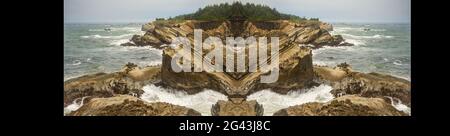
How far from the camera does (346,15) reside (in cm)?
1241

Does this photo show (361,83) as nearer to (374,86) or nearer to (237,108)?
(374,86)

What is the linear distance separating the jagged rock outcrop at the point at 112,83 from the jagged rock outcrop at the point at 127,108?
21cm

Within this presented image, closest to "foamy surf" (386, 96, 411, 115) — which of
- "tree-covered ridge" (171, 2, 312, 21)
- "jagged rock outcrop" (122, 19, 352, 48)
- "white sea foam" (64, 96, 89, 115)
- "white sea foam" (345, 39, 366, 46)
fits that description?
"white sea foam" (345, 39, 366, 46)

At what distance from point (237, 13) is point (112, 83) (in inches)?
122

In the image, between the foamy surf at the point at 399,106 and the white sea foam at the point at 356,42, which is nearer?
the foamy surf at the point at 399,106

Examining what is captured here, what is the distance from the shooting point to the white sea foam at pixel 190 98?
1202 cm

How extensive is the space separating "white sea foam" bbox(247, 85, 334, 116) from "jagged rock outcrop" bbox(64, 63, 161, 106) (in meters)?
2.27

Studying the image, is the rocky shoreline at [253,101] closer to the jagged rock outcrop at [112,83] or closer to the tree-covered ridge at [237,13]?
the jagged rock outcrop at [112,83]

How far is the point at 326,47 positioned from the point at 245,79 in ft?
6.34

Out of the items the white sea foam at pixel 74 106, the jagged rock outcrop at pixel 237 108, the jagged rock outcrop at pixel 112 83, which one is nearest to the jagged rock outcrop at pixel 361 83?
the jagged rock outcrop at pixel 237 108

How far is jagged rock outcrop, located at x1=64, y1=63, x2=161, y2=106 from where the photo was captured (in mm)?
12172

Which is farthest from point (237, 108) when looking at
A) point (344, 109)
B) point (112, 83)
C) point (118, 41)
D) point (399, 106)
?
point (399, 106)

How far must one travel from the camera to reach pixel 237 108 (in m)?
12.0

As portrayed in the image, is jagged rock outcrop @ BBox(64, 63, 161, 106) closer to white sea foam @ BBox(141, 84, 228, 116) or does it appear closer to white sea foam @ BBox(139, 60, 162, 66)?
white sea foam @ BBox(139, 60, 162, 66)
